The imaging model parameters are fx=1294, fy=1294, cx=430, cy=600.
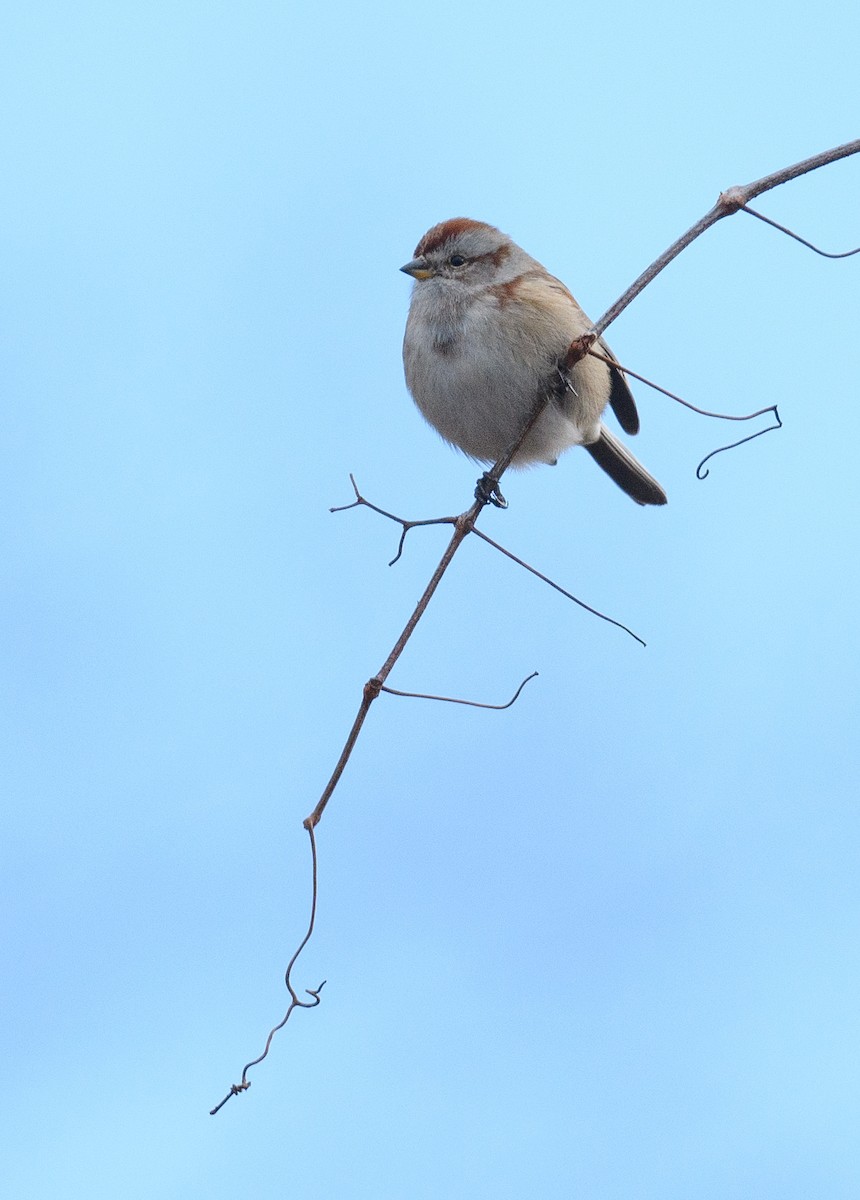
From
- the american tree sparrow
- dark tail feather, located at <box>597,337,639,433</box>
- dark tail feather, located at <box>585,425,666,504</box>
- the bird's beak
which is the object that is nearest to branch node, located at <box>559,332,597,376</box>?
the american tree sparrow

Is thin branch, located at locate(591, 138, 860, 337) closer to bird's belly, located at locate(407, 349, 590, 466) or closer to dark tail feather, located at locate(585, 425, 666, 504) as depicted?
bird's belly, located at locate(407, 349, 590, 466)

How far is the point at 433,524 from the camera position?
8.93 ft

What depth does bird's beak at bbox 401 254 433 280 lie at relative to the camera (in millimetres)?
4203

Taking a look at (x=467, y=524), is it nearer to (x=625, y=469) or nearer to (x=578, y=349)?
(x=578, y=349)

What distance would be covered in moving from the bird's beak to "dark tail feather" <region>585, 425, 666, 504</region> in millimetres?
1122

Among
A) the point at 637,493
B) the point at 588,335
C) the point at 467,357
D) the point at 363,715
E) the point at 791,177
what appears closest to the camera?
the point at 363,715

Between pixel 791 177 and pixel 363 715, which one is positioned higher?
pixel 791 177

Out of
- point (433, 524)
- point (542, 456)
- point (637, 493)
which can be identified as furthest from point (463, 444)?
point (433, 524)

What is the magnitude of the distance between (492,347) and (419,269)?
45 cm

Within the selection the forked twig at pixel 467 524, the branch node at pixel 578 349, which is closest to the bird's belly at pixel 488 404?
the branch node at pixel 578 349

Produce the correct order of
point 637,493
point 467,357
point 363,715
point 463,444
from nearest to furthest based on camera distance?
point 363,715, point 467,357, point 463,444, point 637,493

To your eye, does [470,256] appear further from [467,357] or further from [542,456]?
[542,456]

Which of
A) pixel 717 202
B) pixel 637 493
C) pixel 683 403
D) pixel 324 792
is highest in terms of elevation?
pixel 717 202

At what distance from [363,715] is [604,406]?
2510mm
